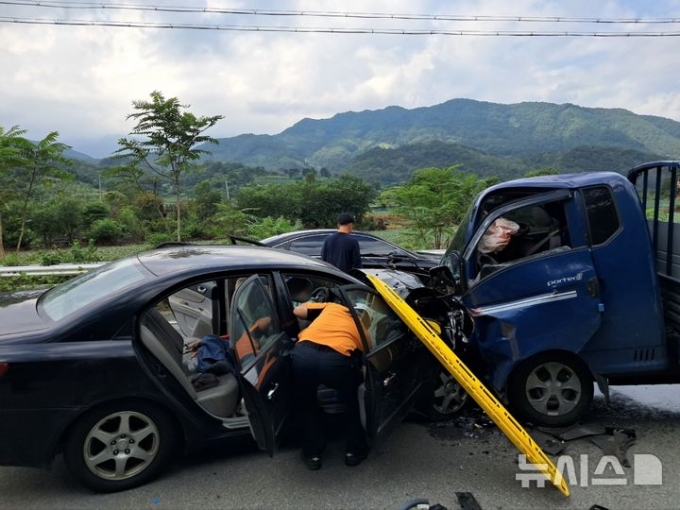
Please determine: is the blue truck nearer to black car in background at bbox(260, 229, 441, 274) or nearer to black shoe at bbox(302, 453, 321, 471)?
black shoe at bbox(302, 453, 321, 471)

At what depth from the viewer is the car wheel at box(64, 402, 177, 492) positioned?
296cm

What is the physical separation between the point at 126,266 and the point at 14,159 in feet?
42.5

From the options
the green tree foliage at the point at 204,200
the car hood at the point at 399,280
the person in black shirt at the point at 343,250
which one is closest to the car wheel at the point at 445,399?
the car hood at the point at 399,280

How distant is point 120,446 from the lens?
304cm

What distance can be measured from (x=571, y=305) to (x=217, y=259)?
2.67 metres

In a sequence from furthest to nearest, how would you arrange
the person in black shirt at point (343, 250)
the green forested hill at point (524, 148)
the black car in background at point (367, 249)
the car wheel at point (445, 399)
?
the green forested hill at point (524, 148)
the black car in background at point (367, 249)
the person in black shirt at point (343, 250)
the car wheel at point (445, 399)

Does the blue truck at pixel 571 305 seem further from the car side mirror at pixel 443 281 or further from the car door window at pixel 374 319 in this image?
the car door window at pixel 374 319

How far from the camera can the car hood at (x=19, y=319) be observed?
9.87ft

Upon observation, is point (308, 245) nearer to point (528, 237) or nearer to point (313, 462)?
point (528, 237)

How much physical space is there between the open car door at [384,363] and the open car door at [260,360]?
52cm


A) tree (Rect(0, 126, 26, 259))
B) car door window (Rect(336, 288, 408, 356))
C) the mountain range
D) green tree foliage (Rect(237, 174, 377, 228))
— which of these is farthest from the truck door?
the mountain range

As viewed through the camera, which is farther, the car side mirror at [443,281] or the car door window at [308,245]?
the car door window at [308,245]

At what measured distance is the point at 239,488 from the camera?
316cm

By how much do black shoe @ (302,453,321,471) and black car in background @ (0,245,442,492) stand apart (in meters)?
0.41
